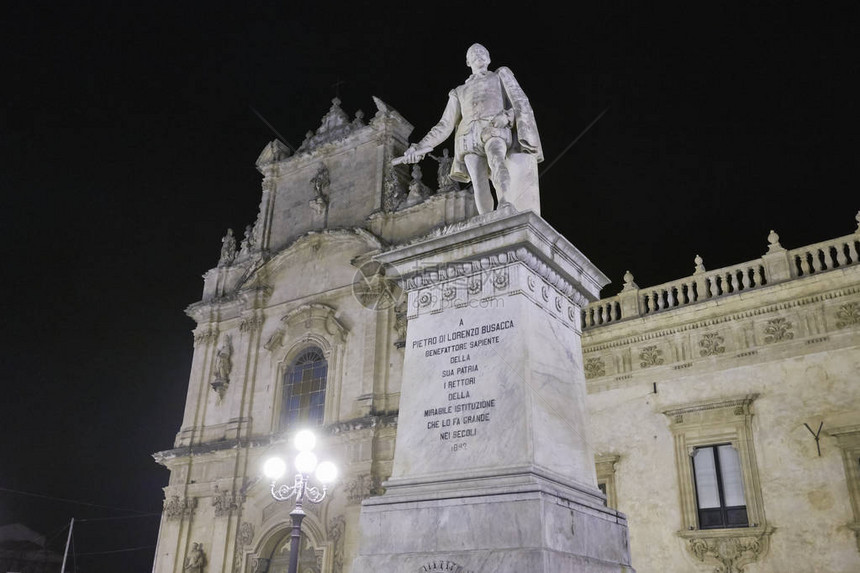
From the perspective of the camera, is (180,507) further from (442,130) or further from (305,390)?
(442,130)

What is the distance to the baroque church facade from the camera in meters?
13.3

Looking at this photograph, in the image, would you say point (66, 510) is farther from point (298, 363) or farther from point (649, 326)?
point (649, 326)

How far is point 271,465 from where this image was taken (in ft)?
34.5

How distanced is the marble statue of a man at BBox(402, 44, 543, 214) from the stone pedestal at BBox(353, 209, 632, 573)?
0.71 metres

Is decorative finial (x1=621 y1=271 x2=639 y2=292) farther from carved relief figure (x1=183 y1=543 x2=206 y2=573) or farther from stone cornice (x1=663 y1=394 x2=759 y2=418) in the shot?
carved relief figure (x1=183 y1=543 x2=206 y2=573)

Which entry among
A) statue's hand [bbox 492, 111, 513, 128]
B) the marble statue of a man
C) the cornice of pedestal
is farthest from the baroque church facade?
statue's hand [bbox 492, 111, 513, 128]

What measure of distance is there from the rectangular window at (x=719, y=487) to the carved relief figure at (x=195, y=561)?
1301cm

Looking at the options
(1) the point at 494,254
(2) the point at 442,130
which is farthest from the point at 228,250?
(1) the point at 494,254

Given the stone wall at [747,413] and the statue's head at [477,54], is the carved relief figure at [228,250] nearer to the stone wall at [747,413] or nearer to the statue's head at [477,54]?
the stone wall at [747,413]

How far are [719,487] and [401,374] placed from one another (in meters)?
7.22

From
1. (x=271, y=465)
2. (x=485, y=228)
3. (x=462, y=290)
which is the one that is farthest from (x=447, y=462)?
(x=271, y=465)

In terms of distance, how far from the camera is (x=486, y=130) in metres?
6.88

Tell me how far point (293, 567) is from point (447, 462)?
4368mm

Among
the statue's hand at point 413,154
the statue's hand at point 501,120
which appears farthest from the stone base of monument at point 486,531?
the statue's hand at point 501,120
